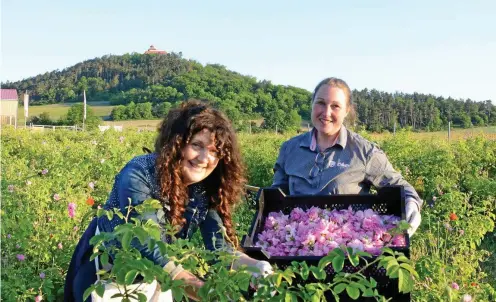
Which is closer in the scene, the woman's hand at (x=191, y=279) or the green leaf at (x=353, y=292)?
the green leaf at (x=353, y=292)

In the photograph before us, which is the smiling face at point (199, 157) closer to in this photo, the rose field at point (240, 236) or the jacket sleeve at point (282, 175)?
the rose field at point (240, 236)

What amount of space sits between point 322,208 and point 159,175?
2.45ft

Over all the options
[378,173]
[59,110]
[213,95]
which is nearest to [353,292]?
[378,173]

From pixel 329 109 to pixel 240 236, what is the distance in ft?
2.22

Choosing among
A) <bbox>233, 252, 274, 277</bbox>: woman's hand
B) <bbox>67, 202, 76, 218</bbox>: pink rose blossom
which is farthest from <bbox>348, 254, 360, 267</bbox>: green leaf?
<bbox>67, 202, 76, 218</bbox>: pink rose blossom

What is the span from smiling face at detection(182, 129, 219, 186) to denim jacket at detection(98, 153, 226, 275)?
0.11m

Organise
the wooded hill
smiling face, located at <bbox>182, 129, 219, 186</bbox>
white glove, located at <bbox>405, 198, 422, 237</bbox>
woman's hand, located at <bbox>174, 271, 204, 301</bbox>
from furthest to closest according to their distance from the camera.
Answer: the wooded hill < white glove, located at <bbox>405, 198, 422, 237</bbox> < smiling face, located at <bbox>182, 129, 219, 186</bbox> < woman's hand, located at <bbox>174, 271, 204, 301</bbox>

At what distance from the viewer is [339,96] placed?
2.56 metres

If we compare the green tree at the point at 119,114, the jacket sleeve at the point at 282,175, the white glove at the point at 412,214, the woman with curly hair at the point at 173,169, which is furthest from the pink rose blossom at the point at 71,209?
the green tree at the point at 119,114

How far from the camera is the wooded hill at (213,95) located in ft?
108

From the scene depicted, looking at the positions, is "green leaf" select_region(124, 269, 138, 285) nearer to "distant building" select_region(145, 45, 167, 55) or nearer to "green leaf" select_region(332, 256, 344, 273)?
"green leaf" select_region(332, 256, 344, 273)

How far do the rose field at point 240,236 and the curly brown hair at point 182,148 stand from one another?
181mm

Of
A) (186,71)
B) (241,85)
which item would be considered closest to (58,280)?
(241,85)

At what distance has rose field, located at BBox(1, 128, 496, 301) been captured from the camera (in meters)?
1.17
